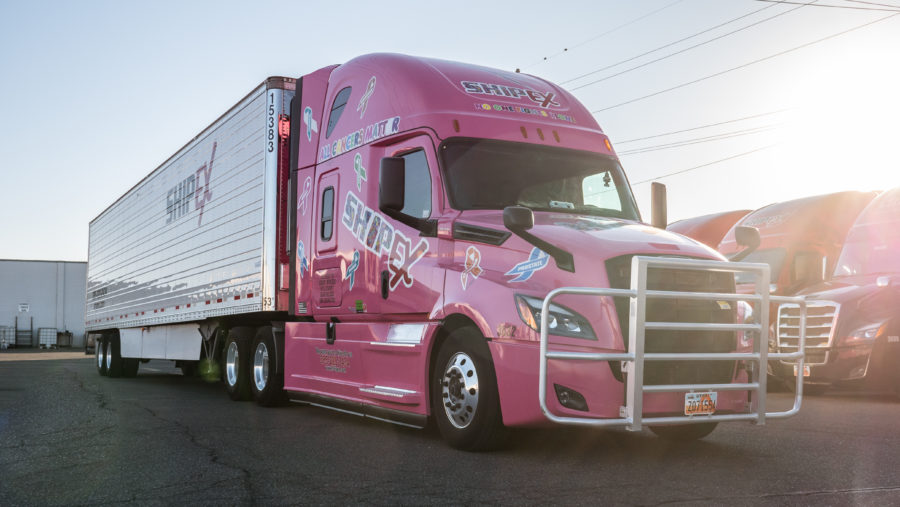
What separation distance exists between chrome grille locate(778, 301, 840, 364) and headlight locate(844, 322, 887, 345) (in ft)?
0.80

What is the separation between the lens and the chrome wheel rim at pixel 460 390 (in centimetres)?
695

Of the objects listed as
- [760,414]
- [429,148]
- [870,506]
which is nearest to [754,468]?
[760,414]

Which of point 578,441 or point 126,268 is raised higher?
point 126,268

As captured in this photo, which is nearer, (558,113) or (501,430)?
(501,430)

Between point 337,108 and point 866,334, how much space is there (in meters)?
7.83

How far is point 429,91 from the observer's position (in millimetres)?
8219

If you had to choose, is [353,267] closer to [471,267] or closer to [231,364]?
[471,267]

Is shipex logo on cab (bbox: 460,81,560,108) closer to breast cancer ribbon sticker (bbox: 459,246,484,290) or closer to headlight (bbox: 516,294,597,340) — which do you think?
breast cancer ribbon sticker (bbox: 459,246,484,290)

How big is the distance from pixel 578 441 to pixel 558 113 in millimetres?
3071

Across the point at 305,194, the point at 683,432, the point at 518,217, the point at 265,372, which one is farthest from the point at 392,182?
the point at 265,372

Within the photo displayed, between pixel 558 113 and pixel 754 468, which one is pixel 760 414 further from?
pixel 558 113

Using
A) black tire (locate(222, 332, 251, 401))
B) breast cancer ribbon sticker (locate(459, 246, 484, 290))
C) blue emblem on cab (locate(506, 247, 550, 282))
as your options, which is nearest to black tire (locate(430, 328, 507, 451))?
breast cancer ribbon sticker (locate(459, 246, 484, 290))

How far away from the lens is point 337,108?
9.94 meters

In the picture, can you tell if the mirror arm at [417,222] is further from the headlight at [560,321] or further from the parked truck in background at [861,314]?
the parked truck in background at [861,314]
